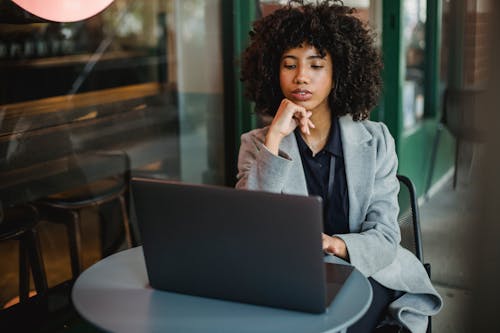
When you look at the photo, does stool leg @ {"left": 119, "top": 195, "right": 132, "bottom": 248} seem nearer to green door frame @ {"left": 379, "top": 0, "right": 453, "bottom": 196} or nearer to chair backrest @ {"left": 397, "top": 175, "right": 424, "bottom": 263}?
green door frame @ {"left": 379, "top": 0, "right": 453, "bottom": 196}

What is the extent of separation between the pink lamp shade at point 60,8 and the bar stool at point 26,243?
76cm

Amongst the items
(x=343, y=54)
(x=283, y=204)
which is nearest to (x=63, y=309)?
(x=343, y=54)

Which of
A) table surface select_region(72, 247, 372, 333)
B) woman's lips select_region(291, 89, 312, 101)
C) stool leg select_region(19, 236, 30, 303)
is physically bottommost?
stool leg select_region(19, 236, 30, 303)

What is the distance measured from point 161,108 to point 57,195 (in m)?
0.92

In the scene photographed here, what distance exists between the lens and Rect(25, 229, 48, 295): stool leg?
9.21ft

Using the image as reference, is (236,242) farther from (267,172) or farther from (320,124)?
(320,124)

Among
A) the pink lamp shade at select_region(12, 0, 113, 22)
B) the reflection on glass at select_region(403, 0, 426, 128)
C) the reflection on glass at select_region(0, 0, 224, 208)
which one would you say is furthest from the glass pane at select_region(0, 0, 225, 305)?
the reflection on glass at select_region(403, 0, 426, 128)

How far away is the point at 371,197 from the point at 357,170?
3.5 inches

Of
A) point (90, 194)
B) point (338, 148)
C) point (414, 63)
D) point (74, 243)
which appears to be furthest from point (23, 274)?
point (414, 63)

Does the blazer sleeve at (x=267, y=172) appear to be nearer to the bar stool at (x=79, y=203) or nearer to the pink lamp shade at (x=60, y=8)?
the pink lamp shade at (x=60, y=8)

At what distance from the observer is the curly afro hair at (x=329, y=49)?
2.07 metres

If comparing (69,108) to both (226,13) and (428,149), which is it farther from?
(428,149)

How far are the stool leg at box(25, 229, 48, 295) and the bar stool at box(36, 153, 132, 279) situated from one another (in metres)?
0.11

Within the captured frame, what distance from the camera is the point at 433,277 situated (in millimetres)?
3047
